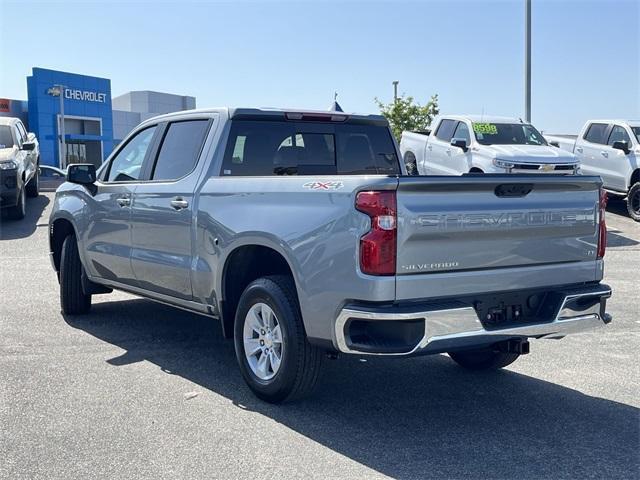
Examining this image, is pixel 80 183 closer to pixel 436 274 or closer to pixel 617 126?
pixel 436 274

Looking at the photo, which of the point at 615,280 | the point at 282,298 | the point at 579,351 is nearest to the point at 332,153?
the point at 282,298

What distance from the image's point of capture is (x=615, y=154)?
16.1 m

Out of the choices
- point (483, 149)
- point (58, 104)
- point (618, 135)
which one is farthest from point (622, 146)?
point (58, 104)

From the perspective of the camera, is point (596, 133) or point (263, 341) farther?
point (596, 133)

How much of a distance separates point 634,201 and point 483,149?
13.9 feet

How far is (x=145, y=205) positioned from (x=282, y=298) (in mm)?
1973

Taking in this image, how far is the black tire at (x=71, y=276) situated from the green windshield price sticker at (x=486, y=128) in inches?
370

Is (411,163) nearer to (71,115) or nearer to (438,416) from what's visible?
(438,416)

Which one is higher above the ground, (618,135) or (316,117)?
(618,135)

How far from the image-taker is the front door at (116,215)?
643 cm

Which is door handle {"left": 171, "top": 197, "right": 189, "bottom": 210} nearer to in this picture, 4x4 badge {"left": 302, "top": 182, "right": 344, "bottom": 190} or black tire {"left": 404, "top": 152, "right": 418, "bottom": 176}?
4x4 badge {"left": 302, "top": 182, "right": 344, "bottom": 190}

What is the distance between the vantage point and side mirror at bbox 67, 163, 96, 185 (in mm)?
6785

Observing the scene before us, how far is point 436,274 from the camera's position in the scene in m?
4.20

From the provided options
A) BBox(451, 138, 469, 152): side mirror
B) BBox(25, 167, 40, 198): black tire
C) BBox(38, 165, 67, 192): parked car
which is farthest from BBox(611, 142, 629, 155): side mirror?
BBox(25, 167, 40, 198): black tire
